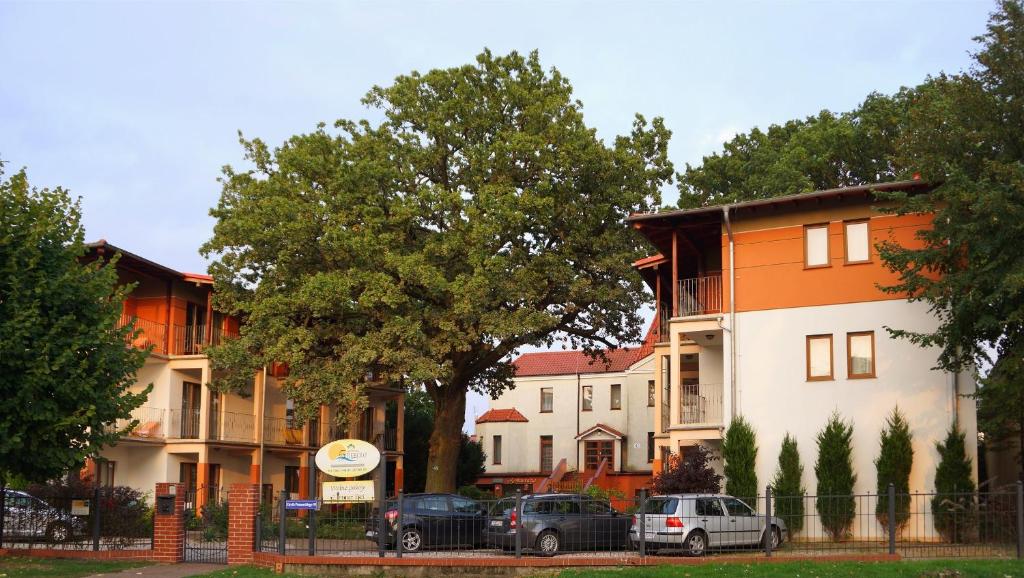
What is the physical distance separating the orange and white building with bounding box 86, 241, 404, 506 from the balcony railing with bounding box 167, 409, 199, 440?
0.12 feet

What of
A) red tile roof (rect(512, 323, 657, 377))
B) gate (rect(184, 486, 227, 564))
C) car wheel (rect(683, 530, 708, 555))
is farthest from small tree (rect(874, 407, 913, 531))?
A: red tile roof (rect(512, 323, 657, 377))

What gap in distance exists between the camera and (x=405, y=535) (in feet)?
85.5

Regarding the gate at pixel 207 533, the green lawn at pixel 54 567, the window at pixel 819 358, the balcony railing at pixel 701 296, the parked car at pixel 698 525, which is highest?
the balcony railing at pixel 701 296

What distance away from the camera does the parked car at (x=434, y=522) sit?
25.0 metres

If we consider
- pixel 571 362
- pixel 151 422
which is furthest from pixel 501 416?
Result: pixel 151 422

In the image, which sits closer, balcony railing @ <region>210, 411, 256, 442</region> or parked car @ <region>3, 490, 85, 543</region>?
parked car @ <region>3, 490, 85, 543</region>

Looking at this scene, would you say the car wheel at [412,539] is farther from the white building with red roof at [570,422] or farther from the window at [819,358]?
the white building with red roof at [570,422]

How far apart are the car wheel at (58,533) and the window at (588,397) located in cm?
3952

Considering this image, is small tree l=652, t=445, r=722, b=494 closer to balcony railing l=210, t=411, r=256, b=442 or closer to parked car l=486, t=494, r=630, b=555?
parked car l=486, t=494, r=630, b=555

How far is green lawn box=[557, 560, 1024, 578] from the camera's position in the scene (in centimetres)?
1914

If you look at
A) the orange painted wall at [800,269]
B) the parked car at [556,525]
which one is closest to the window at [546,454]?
the orange painted wall at [800,269]

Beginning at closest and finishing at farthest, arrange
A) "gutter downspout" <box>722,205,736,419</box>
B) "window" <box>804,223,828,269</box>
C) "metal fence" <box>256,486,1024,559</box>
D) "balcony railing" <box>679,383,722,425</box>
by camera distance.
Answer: "metal fence" <box>256,486,1024,559</box>
"window" <box>804,223,828,269</box>
"gutter downspout" <box>722,205,736,419</box>
"balcony railing" <box>679,383,722,425</box>

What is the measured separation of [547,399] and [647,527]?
41.1m

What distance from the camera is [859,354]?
2917 centimetres
